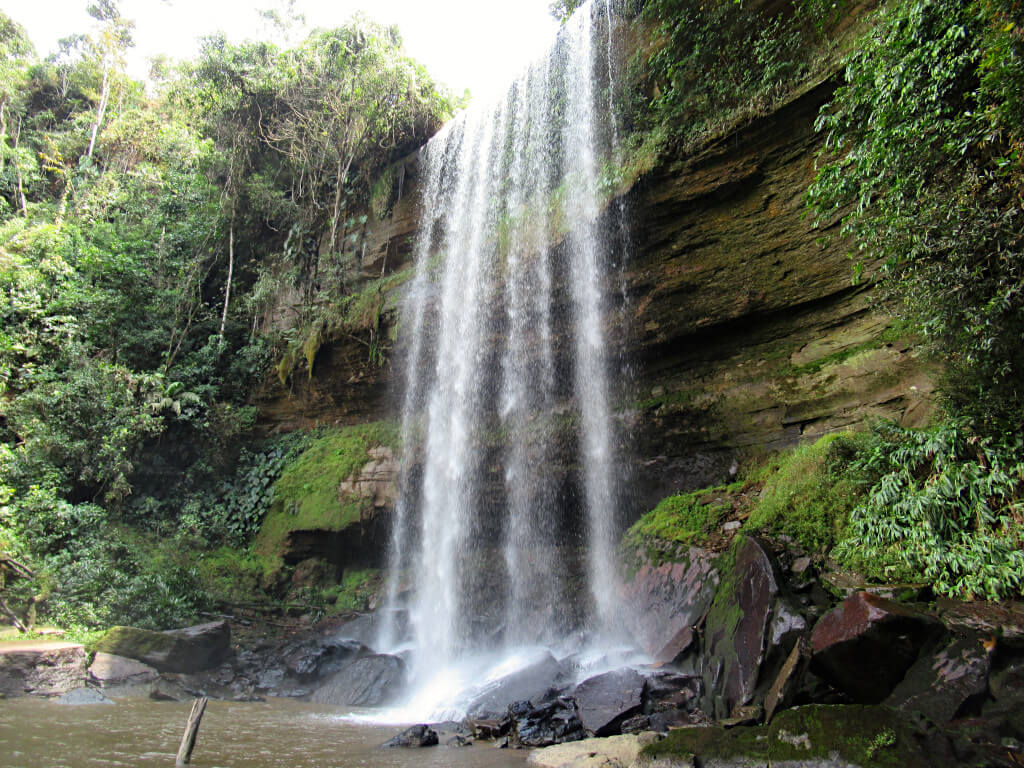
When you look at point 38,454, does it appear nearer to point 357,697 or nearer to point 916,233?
point 357,697

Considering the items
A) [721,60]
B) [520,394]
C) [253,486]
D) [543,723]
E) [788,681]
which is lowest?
[543,723]

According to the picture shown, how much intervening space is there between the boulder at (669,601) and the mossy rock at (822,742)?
6.60ft

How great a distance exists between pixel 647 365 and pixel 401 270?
25.6ft

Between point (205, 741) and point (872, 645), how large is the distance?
562 cm

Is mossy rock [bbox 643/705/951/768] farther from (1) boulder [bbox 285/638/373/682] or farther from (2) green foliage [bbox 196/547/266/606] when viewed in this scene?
(2) green foliage [bbox 196/547/266/606]

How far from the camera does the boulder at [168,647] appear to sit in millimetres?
8109

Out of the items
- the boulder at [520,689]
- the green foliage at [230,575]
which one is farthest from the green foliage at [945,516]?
the green foliage at [230,575]

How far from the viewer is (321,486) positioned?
12875mm

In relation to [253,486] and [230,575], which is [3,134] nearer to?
[253,486]

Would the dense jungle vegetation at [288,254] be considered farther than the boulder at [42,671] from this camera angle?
No

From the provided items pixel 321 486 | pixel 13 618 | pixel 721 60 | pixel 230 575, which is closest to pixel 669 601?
pixel 721 60

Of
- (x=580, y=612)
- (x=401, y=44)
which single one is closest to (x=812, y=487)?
(x=580, y=612)

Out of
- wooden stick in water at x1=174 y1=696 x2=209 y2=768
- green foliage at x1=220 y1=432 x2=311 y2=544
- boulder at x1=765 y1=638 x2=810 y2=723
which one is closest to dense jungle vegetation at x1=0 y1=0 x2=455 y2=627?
green foliage at x1=220 y1=432 x2=311 y2=544

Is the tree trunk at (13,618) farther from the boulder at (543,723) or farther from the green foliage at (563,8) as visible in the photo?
the green foliage at (563,8)
